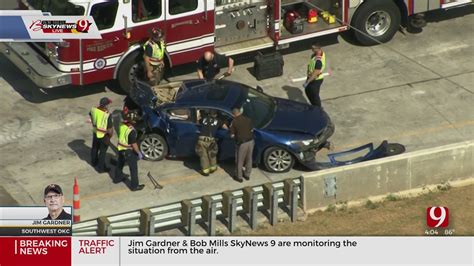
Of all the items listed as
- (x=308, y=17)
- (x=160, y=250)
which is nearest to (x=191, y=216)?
(x=160, y=250)

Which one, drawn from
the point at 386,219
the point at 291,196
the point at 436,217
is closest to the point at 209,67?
the point at 291,196

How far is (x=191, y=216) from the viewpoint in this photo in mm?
22156

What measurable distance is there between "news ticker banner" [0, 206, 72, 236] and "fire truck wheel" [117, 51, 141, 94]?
528cm

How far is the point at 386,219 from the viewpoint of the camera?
912 inches

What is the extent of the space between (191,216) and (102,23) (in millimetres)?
5525

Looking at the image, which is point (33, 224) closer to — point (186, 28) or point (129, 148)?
point (129, 148)

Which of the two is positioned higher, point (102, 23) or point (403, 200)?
point (102, 23)

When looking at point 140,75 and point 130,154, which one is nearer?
point 130,154

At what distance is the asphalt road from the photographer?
23.7 metres

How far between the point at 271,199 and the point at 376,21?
775 cm

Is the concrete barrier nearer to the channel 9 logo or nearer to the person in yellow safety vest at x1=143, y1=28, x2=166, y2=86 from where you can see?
the channel 9 logo

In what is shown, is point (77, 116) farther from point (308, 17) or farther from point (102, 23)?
point (308, 17)

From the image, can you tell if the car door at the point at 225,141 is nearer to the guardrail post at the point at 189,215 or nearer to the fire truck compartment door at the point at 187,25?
the guardrail post at the point at 189,215

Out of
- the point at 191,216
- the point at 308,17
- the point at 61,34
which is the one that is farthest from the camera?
the point at 308,17
